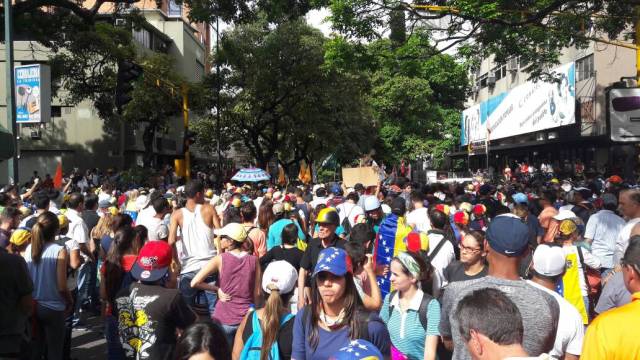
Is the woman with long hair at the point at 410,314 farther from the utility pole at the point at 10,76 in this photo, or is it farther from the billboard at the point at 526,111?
the billboard at the point at 526,111

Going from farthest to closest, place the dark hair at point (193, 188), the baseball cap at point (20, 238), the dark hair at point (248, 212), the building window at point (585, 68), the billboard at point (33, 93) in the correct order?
the building window at point (585, 68), the billboard at point (33, 93), the dark hair at point (248, 212), the dark hair at point (193, 188), the baseball cap at point (20, 238)

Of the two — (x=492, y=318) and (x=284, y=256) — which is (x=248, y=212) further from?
(x=492, y=318)

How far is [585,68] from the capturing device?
82.3 feet

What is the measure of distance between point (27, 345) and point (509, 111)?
28463 mm

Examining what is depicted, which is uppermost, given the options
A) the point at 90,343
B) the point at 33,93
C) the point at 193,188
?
the point at 33,93

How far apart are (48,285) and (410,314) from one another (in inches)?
141

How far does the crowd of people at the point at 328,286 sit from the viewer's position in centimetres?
307

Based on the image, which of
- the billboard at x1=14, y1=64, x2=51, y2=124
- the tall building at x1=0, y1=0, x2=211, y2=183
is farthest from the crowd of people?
the tall building at x1=0, y1=0, x2=211, y2=183

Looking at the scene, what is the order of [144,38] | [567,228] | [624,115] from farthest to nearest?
[144,38] < [624,115] < [567,228]

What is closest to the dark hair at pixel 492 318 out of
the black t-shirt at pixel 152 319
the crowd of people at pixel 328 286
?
the crowd of people at pixel 328 286

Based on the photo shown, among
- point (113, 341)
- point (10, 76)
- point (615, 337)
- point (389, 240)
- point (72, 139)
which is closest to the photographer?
point (615, 337)

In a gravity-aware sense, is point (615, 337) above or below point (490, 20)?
below

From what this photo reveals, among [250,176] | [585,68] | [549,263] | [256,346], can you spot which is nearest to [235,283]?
[256,346]

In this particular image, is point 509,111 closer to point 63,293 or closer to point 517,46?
point 517,46
